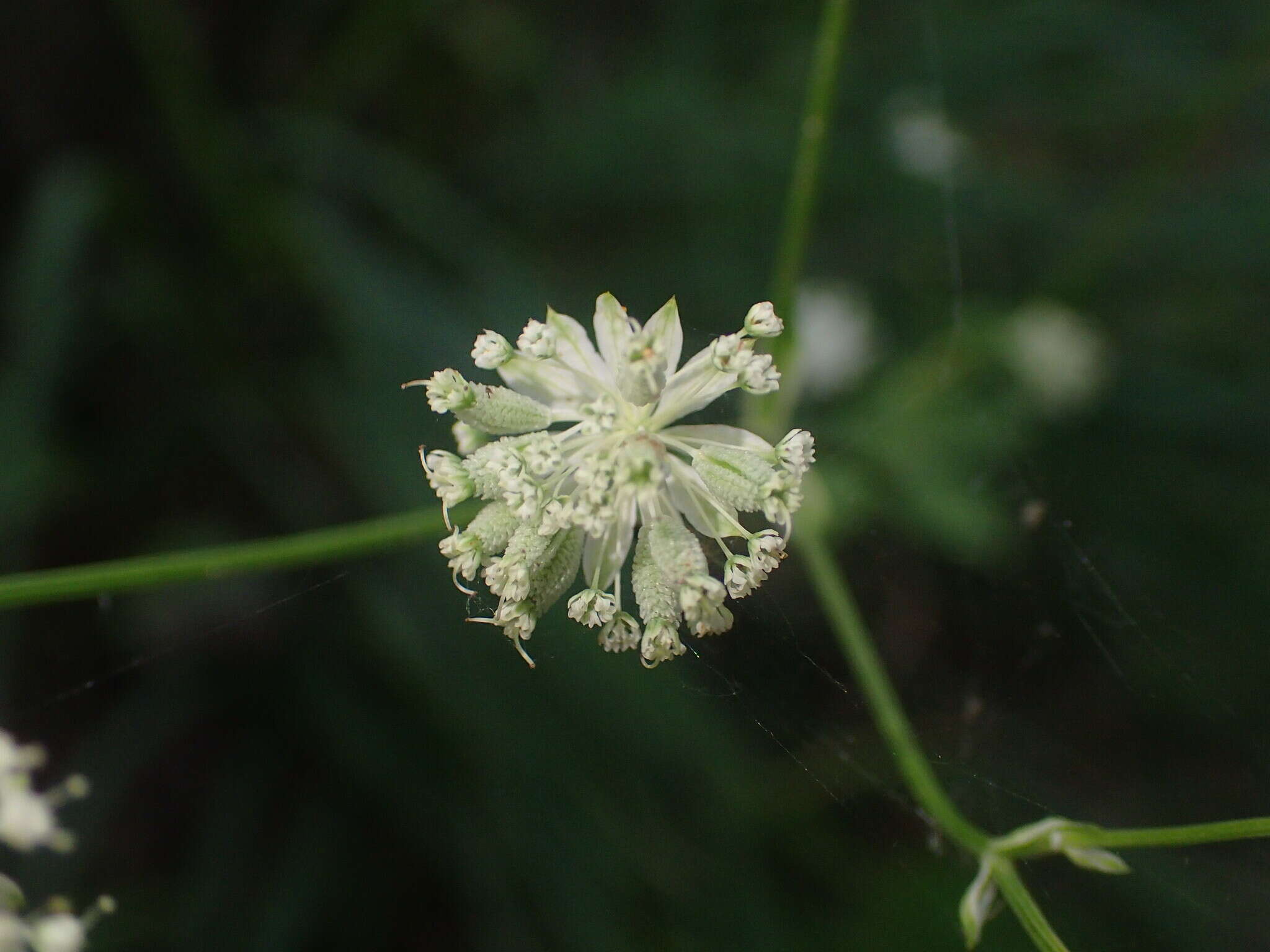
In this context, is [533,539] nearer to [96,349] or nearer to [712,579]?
[712,579]

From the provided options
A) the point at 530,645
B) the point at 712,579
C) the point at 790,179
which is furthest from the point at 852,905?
the point at 790,179

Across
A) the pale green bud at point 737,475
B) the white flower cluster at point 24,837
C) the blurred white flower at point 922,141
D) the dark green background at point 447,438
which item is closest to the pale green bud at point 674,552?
the pale green bud at point 737,475

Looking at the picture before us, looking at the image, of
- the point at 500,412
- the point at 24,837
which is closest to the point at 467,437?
the point at 500,412

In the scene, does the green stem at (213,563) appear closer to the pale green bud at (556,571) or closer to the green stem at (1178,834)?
the pale green bud at (556,571)

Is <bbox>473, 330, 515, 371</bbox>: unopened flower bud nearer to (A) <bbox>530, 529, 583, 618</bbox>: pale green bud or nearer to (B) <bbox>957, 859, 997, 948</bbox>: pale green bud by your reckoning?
(A) <bbox>530, 529, 583, 618</bbox>: pale green bud

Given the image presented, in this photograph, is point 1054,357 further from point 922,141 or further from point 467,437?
point 467,437
